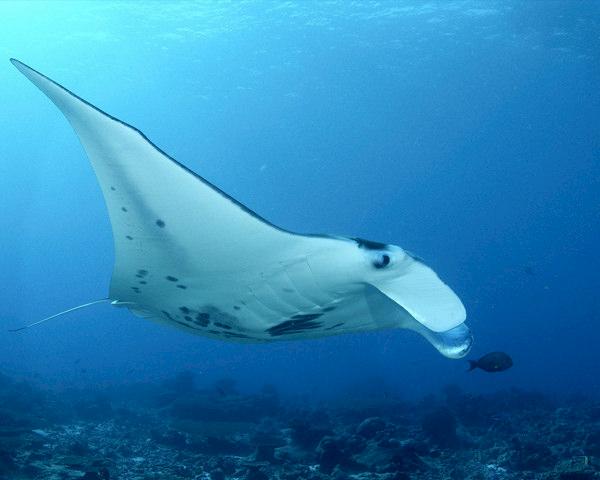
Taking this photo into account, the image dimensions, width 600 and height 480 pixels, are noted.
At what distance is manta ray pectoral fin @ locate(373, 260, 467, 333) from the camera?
2854mm

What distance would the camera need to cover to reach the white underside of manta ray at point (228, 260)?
102 inches

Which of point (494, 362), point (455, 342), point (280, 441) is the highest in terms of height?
point (494, 362)

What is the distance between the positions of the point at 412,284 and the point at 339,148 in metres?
56.9

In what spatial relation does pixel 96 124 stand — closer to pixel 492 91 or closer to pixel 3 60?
pixel 492 91

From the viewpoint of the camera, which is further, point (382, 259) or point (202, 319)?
point (202, 319)

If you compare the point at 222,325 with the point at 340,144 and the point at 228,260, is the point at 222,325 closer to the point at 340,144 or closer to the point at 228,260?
the point at 228,260

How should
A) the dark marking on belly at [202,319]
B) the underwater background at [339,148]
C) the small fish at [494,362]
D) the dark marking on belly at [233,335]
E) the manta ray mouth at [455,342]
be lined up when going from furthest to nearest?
1. the underwater background at [339,148]
2. the small fish at [494,362]
3. the dark marking on belly at [233,335]
4. the dark marking on belly at [202,319]
5. the manta ray mouth at [455,342]

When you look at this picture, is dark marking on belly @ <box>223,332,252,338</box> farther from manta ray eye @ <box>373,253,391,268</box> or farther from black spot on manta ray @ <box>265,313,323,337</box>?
manta ray eye @ <box>373,253,391,268</box>

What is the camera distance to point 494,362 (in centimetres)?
809

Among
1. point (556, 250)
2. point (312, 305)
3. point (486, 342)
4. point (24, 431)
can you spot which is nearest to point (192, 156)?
point (486, 342)

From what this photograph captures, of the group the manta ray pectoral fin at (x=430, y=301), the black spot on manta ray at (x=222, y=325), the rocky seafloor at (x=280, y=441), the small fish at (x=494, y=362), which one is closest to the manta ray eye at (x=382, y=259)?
the manta ray pectoral fin at (x=430, y=301)

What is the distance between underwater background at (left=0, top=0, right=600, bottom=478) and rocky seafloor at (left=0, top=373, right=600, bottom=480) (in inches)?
17.9

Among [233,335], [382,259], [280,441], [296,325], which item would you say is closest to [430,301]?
[382,259]

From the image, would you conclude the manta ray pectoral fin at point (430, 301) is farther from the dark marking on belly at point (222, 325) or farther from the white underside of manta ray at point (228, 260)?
the dark marking on belly at point (222, 325)
